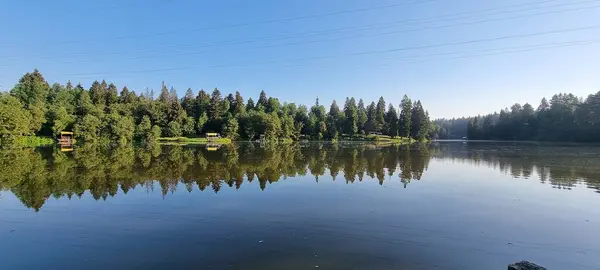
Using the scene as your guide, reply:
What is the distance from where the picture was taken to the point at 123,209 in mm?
13336

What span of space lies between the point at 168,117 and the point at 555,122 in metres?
115

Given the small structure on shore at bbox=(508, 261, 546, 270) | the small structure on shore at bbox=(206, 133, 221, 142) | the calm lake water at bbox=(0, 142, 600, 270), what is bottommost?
the calm lake water at bbox=(0, 142, 600, 270)

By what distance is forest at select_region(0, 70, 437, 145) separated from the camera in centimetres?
7181

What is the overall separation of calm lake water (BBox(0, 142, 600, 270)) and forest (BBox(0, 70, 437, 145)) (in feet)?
195

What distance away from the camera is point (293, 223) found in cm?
1137

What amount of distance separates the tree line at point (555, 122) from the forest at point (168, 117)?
92.5 feet

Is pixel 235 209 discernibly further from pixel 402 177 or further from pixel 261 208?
pixel 402 177

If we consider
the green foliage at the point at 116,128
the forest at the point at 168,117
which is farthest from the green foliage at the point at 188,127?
the green foliage at the point at 116,128

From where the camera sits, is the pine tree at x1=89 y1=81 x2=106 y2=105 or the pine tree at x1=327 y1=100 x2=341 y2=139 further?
the pine tree at x1=327 y1=100 x2=341 y2=139

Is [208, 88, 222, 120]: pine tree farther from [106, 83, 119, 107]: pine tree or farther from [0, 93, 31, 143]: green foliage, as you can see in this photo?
[0, 93, 31, 143]: green foliage

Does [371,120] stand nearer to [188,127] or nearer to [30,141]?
[188,127]

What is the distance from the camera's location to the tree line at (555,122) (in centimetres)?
9079

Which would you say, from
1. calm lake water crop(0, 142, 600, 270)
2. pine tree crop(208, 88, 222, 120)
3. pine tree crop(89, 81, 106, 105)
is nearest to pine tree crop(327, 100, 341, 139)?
pine tree crop(208, 88, 222, 120)

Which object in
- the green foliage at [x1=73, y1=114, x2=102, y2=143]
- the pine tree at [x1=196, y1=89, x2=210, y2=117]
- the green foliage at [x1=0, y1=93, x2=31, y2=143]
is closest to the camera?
the green foliage at [x1=0, y1=93, x2=31, y2=143]
